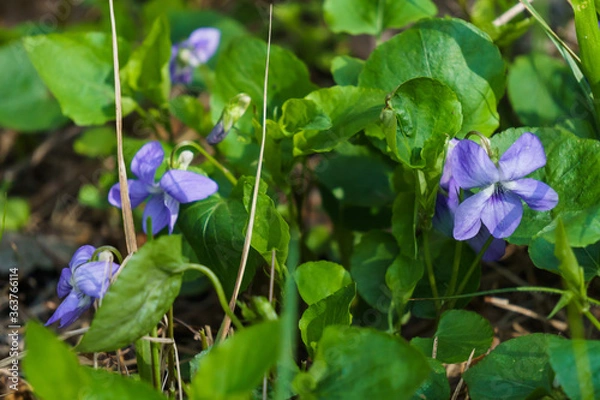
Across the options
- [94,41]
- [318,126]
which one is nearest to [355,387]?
[318,126]

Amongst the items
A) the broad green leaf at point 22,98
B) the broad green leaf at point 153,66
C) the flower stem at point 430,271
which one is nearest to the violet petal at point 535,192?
the flower stem at point 430,271

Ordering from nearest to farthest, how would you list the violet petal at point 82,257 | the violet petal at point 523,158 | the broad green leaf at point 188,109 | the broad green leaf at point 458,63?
the violet petal at point 523,158, the violet petal at point 82,257, the broad green leaf at point 458,63, the broad green leaf at point 188,109

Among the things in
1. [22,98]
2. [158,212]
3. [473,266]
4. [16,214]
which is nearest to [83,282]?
[158,212]

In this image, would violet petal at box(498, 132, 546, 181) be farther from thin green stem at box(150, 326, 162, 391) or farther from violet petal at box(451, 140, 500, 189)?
thin green stem at box(150, 326, 162, 391)

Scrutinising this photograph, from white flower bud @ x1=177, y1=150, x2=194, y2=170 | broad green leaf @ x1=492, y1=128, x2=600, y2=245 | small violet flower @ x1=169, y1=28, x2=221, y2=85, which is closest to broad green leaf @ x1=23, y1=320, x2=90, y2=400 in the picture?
white flower bud @ x1=177, y1=150, x2=194, y2=170

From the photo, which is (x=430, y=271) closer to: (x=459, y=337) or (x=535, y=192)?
(x=459, y=337)

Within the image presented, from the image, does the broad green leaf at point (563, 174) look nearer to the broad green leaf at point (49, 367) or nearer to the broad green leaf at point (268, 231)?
the broad green leaf at point (268, 231)

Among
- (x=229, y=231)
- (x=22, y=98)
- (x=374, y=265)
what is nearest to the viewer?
(x=229, y=231)
